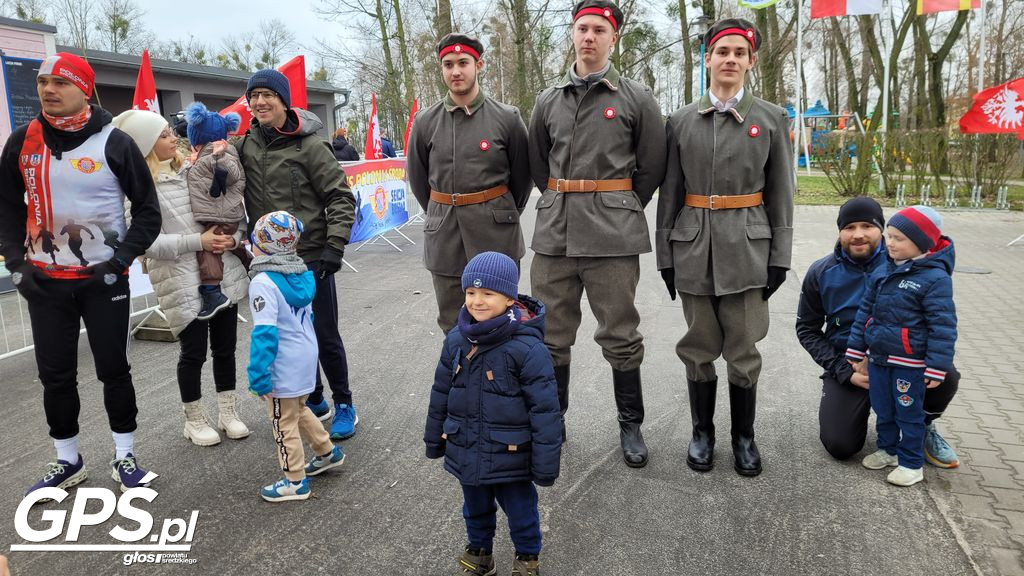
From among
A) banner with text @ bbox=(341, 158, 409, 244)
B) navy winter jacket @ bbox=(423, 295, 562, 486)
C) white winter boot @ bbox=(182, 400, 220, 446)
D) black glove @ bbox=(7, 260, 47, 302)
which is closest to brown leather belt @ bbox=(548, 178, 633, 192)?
navy winter jacket @ bbox=(423, 295, 562, 486)

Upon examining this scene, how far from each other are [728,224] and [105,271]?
297cm

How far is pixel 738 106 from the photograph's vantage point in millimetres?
3484

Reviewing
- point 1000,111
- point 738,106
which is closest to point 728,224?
point 738,106

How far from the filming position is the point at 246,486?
354cm

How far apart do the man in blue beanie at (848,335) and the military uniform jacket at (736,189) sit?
41 cm

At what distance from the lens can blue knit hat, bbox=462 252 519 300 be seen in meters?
2.63

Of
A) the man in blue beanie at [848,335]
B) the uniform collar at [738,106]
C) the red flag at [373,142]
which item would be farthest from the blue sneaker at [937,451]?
the red flag at [373,142]

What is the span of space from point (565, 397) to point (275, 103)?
7.23 ft

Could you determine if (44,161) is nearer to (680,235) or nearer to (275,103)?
(275,103)

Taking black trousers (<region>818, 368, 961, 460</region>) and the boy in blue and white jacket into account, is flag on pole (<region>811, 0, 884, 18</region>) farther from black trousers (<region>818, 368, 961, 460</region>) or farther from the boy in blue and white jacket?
the boy in blue and white jacket

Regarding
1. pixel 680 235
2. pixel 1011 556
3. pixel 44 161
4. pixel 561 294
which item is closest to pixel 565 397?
pixel 561 294

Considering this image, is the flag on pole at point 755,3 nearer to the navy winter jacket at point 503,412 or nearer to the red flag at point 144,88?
the red flag at point 144,88

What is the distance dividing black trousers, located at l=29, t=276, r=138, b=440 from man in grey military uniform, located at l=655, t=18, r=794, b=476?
2.72 m

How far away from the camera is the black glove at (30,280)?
3326 millimetres
